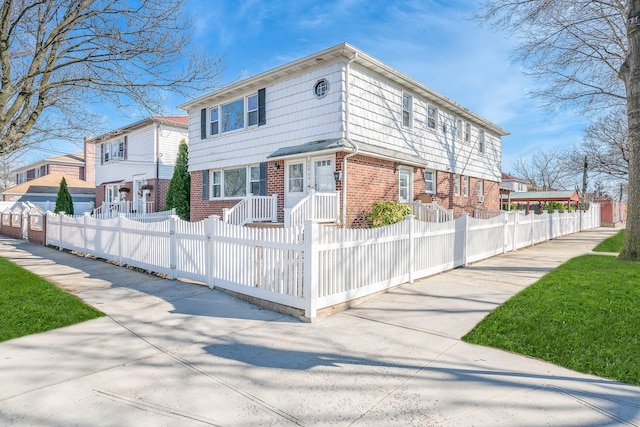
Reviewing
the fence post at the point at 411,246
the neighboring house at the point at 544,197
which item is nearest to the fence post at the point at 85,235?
the fence post at the point at 411,246

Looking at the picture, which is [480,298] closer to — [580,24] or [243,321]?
[243,321]

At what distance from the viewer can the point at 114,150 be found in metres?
24.6

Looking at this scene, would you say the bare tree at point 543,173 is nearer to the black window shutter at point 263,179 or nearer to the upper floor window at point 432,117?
the upper floor window at point 432,117

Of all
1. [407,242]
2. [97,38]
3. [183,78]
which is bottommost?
[407,242]

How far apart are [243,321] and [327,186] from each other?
281 inches

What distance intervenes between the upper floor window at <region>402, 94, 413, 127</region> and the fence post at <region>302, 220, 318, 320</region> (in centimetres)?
1017

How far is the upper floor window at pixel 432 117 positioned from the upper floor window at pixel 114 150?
1834 cm

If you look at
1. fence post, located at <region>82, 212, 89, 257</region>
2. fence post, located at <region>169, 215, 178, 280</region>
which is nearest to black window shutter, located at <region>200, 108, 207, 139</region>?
fence post, located at <region>82, 212, 89, 257</region>

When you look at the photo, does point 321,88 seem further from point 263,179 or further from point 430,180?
point 430,180

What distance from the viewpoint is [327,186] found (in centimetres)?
1193

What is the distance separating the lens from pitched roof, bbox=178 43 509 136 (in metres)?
11.3

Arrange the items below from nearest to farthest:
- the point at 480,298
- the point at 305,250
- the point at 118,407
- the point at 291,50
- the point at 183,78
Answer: the point at 118,407 < the point at 305,250 < the point at 480,298 < the point at 183,78 < the point at 291,50

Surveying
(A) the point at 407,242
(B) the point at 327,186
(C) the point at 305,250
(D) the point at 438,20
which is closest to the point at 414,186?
(B) the point at 327,186

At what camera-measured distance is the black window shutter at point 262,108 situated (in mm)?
13730
